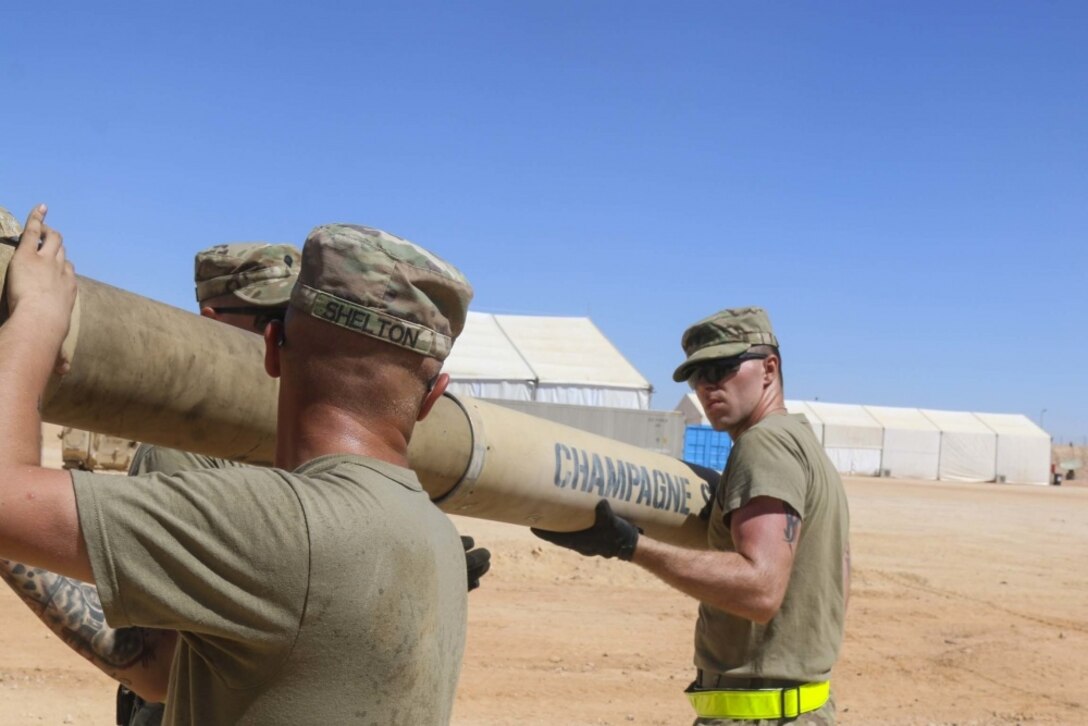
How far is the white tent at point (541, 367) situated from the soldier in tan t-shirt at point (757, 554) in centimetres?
2501

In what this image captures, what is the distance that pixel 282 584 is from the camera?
4.73 ft

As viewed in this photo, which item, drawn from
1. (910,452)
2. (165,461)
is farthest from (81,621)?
(910,452)

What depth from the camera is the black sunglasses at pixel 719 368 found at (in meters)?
3.53

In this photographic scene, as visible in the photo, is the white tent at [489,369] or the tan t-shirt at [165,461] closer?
the tan t-shirt at [165,461]

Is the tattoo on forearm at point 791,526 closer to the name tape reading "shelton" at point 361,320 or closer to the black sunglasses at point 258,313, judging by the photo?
the black sunglasses at point 258,313

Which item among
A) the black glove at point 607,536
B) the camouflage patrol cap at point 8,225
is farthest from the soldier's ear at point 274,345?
the black glove at point 607,536

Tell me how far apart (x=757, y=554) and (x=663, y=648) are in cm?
608

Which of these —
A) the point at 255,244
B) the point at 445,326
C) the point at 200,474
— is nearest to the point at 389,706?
the point at 200,474

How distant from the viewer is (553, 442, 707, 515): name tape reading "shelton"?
9.84ft

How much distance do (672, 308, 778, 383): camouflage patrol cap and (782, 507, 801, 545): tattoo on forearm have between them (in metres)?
0.58

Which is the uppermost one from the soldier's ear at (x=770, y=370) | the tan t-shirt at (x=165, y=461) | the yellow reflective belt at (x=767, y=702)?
the soldier's ear at (x=770, y=370)

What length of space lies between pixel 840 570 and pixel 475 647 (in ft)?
17.8

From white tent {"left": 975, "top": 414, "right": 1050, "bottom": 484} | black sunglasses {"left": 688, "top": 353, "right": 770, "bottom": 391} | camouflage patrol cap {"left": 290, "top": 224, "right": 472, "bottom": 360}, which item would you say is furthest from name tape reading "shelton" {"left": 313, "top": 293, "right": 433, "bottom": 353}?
white tent {"left": 975, "top": 414, "right": 1050, "bottom": 484}

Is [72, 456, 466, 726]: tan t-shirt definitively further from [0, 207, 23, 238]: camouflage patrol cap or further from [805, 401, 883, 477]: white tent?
[805, 401, 883, 477]: white tent
